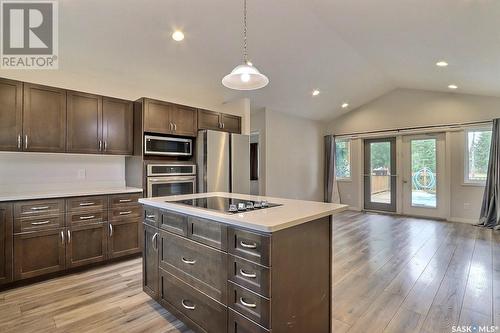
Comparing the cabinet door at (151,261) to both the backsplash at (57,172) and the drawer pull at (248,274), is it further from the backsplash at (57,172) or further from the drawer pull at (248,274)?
the backsplash at (57,172)

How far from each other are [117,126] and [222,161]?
1.61 m

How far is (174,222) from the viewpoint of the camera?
6.63 feet

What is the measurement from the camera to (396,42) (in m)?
3.64

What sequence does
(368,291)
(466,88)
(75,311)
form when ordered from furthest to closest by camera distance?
(466,88), (368,291), (75,311)

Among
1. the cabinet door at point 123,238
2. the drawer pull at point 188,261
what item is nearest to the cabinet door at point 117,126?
the cabinet door at point 123,238

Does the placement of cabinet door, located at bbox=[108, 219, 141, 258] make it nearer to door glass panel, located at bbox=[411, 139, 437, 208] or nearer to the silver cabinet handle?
the silver cabinet handle

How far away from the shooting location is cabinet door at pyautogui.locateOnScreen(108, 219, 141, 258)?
3232 mm

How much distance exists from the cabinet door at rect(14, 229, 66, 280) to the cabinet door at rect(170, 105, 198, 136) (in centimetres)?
196

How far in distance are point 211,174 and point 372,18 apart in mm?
3011

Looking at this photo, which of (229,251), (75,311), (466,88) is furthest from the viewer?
(466,88)

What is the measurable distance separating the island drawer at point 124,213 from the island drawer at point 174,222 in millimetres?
1461

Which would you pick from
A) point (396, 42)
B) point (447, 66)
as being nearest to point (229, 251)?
point (396, 42)

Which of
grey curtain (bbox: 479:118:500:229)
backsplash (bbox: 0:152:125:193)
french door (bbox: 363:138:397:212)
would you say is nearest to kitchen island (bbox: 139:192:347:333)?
backsplash (bbox: 0:152:125:193)

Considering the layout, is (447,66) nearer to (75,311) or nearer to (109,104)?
(109,104)
